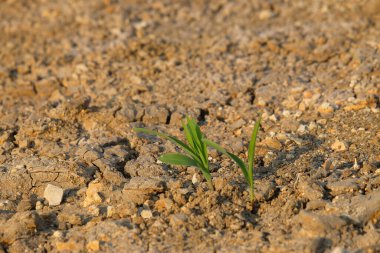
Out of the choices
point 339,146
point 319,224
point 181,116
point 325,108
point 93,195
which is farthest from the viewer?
point 181,116

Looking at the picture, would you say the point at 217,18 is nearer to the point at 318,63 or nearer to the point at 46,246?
the point at 318,63

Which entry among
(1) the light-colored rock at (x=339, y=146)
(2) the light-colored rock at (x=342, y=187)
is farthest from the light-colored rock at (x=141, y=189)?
(1) the light-colored rock at (x=339, y=146)

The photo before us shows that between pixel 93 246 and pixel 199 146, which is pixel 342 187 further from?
pixel 93 246

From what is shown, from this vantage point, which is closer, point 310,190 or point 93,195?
point 310,190

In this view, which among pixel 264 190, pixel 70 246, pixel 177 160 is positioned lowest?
pixel 70 246

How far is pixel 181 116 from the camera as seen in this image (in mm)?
3469

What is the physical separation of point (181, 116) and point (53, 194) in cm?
92

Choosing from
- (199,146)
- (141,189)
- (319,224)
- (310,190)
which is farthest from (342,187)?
(141,189)

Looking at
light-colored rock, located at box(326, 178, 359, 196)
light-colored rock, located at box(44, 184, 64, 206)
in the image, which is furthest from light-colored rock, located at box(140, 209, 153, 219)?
→ light-colored rock, located at box(326, 178, 359, 196)

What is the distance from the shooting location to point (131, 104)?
11.8 feet

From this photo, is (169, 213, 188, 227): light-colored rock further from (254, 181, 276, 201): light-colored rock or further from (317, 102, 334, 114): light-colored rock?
(317, 102, 334, 114): light-colored rock

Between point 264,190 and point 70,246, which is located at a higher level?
point 264,190

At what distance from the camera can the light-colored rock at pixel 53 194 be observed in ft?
9.18

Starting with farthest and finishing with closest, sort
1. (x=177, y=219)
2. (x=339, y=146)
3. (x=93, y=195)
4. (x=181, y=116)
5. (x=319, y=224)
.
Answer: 1. (x=181, y=116)
2. (x=339, y=146)
3. (x=93, y=195)
4. (x=177, y=219)
5. (x=319, y=224)
